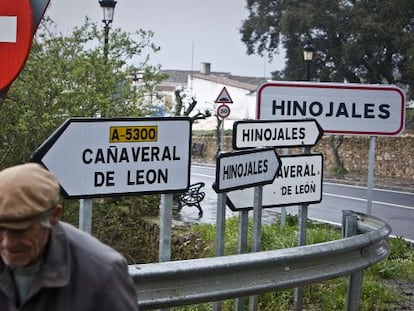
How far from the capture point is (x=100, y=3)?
2014cm

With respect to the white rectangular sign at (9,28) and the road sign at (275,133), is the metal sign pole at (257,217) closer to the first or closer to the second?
the road sign at (275,133)

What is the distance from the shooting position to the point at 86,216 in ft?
13.9

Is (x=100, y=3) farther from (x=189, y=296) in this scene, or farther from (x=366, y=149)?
(x=366, y=149)

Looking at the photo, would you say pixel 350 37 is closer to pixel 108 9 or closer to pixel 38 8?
pixel 108 9

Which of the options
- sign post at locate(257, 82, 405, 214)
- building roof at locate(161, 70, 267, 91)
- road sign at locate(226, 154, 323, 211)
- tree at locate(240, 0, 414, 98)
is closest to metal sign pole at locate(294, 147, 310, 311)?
road sign at locate(226, 154, 323, 211)

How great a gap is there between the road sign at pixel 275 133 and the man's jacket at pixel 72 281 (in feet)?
13.1

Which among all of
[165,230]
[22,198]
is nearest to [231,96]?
[165,230]

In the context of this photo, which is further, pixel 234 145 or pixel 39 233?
pixel 234 145

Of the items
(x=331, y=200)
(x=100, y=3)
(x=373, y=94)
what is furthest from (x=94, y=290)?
(x=331, y=200)

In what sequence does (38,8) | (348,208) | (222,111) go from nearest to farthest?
(38,8) < (348,208) < (222,111)

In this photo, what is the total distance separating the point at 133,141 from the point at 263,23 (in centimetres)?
3901

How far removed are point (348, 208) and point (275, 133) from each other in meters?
15.0

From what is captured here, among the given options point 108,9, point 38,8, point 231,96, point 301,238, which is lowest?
point 231,96

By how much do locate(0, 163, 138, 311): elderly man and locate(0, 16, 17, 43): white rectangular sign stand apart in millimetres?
1405
